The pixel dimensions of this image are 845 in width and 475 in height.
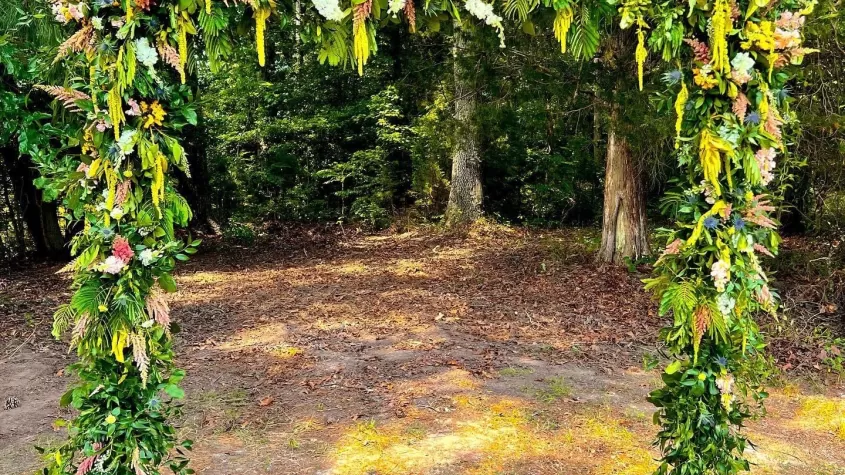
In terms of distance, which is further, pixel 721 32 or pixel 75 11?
pixel 721 32

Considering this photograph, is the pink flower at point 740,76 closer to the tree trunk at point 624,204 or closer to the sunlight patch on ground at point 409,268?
the tree trunk at point 624,204

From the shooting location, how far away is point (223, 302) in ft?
20.9

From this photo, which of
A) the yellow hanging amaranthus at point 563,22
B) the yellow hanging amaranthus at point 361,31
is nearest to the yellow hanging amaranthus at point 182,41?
the yellow hanging amaranthus at point 361,31

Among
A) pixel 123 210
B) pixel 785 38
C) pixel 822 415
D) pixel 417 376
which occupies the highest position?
pixel 785 38

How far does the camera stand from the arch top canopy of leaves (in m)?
1.79

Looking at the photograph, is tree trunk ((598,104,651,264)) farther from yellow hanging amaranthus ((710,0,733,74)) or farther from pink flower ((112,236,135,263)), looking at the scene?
pink flower ((112,236,135,263))

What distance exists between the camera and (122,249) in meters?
1.82

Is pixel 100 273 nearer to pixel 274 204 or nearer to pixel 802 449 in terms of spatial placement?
pixel 802 449

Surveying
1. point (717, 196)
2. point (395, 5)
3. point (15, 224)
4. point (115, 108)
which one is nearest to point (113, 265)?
point (115, 108)

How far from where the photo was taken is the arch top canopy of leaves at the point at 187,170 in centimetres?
179

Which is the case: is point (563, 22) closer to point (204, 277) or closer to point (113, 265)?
point (113, 265)

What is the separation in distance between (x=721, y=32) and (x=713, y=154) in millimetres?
366

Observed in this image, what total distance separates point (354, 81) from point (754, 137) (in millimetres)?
11377

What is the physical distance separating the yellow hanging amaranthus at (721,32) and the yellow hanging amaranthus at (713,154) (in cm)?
21
